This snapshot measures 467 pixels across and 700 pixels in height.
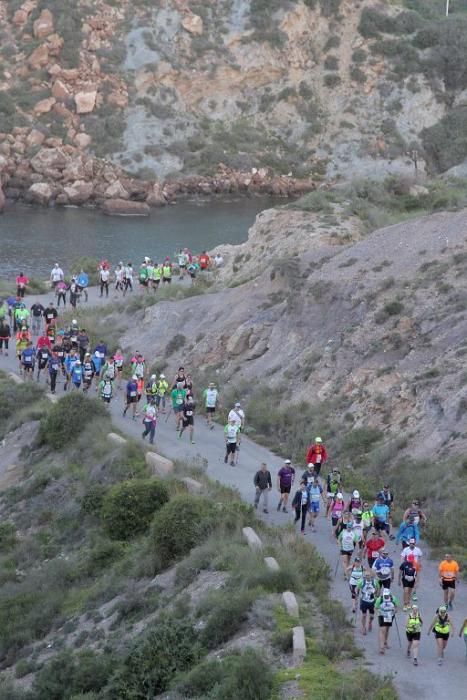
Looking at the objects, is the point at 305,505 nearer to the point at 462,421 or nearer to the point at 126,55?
the point at 462,421

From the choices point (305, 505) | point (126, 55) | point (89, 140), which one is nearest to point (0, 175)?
point (89, 140)

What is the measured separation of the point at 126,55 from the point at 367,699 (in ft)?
262

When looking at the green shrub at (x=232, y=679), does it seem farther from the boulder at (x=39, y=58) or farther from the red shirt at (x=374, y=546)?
the boulder at (x=39, y=58)

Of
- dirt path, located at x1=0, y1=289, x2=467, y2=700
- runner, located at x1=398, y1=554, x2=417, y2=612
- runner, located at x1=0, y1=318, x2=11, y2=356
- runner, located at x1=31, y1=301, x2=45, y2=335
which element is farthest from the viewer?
runner, located at x1=31, y1=301, x2=45, y2=335


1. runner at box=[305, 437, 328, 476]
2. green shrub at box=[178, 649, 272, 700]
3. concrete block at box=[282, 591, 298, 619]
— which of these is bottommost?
green shrub at box=[178, 649, 272, 700]

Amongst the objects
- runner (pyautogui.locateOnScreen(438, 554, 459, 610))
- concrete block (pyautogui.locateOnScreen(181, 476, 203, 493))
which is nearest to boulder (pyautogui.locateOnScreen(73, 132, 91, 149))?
concrete block (pyautogui.locateOnScreen(181, 476, 203, 493))

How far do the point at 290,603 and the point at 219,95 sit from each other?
78268mm

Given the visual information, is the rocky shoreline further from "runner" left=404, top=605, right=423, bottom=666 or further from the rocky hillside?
"runner" left=404, top=605, right=423, bottom=666

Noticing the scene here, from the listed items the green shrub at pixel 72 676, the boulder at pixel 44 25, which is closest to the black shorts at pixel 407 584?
the green shrub at pixel 72 676

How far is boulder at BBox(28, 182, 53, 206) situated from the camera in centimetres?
7731

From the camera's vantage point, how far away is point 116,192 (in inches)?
3125

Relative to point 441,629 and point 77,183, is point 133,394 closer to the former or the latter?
point 441,629

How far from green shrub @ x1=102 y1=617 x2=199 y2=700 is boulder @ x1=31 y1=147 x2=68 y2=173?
64.5 meters

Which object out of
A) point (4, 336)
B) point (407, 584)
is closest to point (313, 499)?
point (407, 584)
